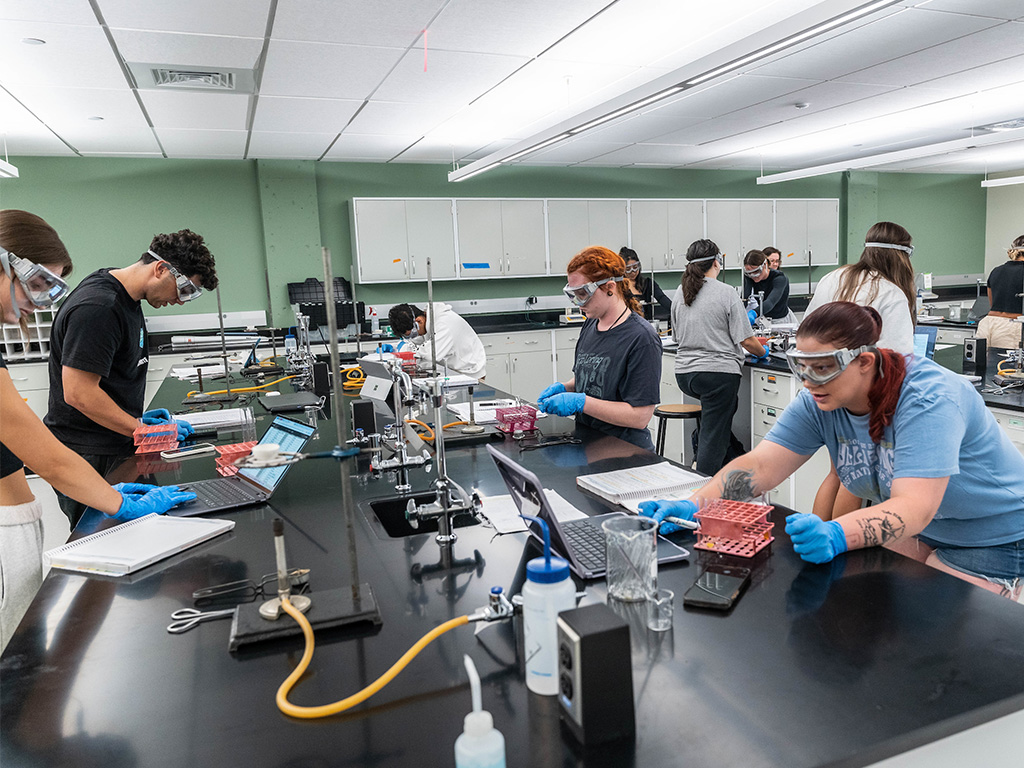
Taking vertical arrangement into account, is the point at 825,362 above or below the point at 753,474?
above

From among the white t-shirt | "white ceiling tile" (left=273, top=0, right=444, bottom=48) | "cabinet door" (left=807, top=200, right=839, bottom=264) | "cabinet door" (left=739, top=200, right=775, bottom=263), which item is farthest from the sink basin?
"cabinet door" (left=807, top=200, right=839, bottom=264)

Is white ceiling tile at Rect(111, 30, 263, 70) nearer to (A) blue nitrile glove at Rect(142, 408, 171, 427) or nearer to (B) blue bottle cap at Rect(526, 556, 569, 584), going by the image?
(A) blue nitrile glove at Rect(142, 408, 171, 427)

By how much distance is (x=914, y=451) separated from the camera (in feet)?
4.87

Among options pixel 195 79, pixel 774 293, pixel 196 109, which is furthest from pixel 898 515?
pixel 196 109

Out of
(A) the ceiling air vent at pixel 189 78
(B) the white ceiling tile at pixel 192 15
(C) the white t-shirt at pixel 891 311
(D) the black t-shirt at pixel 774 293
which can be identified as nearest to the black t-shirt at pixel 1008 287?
(D) the black t-shirt at pixel 774 293

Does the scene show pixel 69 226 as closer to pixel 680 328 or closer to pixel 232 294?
pixel 232 294

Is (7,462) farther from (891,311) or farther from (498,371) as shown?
(498,371)

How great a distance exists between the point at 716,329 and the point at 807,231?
5605 millimetres

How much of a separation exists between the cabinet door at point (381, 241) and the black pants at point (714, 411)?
13.0 ft

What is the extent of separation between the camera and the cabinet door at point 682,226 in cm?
805

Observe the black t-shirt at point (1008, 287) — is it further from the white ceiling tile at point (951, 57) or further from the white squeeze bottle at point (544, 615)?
the white squeeze bottle at point (544, 615)

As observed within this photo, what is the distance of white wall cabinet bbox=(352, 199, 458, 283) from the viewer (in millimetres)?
6984

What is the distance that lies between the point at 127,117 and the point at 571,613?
5323mm

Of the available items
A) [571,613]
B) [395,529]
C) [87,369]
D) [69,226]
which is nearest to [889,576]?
[571,613]
